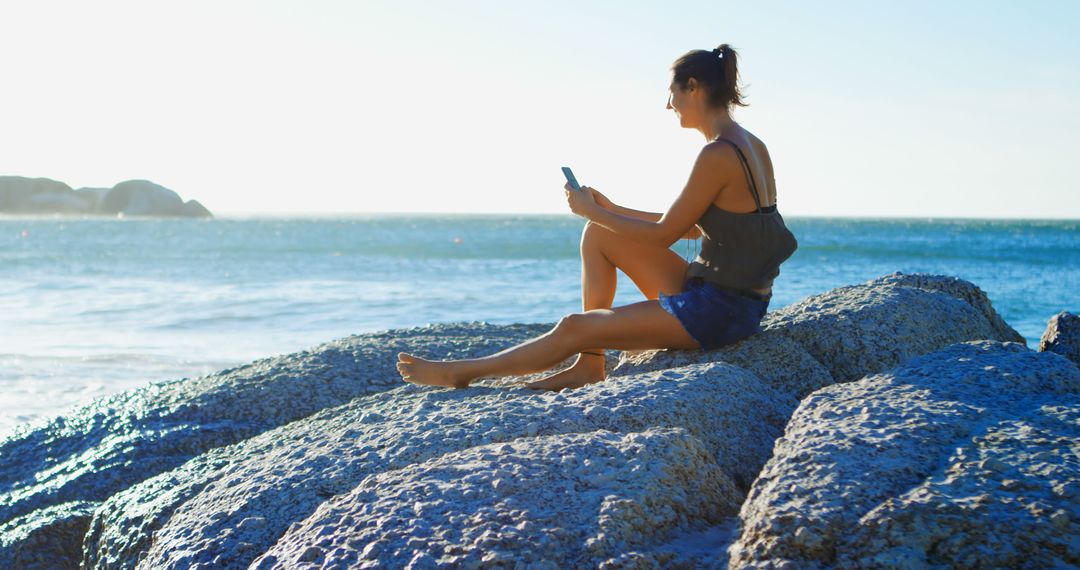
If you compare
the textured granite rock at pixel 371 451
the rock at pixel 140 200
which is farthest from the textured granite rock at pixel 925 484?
the rock at pixel 140 200

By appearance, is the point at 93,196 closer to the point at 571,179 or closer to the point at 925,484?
the point at 571,179

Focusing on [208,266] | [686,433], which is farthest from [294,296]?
[686,433]

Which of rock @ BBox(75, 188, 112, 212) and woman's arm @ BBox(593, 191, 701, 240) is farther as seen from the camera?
rock @ BBox(75, 188, 112, 212)

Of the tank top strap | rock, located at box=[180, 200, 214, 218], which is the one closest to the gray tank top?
the tank top strap

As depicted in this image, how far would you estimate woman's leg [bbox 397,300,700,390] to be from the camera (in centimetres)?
368

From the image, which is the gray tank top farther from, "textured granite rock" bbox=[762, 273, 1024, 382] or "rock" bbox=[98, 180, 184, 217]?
"rock" bbox=[98, 180, 184, 217]

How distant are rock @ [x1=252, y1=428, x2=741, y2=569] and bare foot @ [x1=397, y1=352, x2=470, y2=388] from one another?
1.28 metres

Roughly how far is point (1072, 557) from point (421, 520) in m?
1.32

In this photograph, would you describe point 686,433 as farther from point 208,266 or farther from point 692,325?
point 208,266

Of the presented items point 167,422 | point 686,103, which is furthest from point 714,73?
point 167,422

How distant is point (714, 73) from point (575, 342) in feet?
3.97

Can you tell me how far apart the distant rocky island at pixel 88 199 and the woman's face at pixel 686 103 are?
96.6 m

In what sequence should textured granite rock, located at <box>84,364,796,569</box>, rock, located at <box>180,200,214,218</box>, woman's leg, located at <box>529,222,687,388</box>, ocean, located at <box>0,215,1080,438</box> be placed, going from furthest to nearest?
rock, located at <box>180,200,214,218</box>
ocean, located at <box>0,215,1080,438</box>
woman's leg, located at <box>529,222,687,388</box>
textured granite rock, located at <box>84,364,796,569</box>

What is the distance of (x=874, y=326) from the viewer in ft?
12.5
